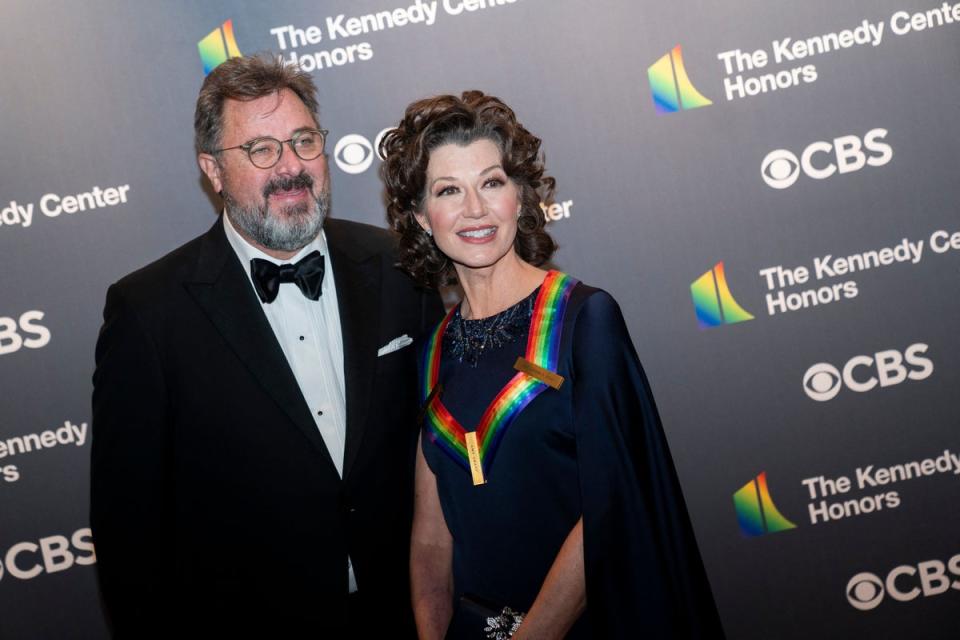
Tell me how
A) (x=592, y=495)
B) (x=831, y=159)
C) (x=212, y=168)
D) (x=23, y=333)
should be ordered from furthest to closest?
(x=831, y=159) → (x=23, y=333) → (x=212, y=168) → (x=592, y=495)

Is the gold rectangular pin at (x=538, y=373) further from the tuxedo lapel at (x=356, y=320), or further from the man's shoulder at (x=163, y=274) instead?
the man's shoulder at (x=163, y=274)

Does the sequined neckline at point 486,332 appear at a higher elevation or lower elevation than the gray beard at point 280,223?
lower

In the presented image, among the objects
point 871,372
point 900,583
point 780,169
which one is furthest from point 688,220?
point 900,583

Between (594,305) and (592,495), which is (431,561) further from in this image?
(594,305)

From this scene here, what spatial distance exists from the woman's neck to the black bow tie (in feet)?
1.34

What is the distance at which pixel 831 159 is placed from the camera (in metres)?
3.07

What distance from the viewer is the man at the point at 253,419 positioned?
7.32 ft

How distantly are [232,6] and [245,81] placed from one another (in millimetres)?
711

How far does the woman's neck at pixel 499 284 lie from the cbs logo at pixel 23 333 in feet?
5.41

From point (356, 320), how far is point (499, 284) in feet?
1.50

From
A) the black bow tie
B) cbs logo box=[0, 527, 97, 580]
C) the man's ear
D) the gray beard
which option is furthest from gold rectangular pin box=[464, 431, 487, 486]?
cbs logo box=[0, 527, 97, 580]

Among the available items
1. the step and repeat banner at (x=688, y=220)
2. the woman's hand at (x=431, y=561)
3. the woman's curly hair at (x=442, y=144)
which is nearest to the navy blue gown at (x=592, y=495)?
the woman's hand at (x=431, y=561)

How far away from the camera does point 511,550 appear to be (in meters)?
2.06

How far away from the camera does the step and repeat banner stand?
9.60ft
